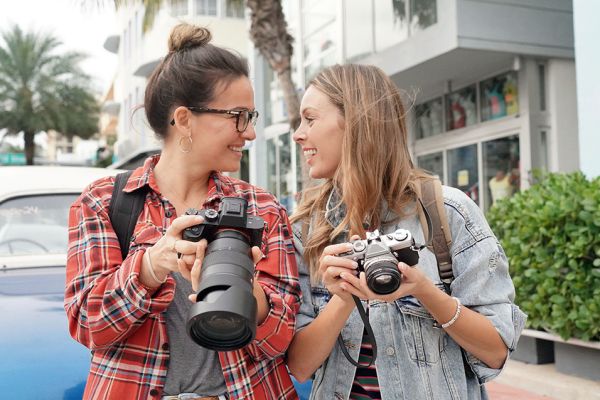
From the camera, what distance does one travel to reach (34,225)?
3.76 meters

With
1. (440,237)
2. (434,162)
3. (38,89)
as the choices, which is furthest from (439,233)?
(38,89)

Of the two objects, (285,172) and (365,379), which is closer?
(365,379)

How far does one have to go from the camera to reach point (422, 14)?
395 inches

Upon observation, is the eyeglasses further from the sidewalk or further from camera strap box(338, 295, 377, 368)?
the sidewalk

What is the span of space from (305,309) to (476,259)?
532 millimetres

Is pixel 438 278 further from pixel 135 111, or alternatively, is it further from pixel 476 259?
pixel 135 111

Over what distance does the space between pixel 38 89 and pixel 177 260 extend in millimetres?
31812

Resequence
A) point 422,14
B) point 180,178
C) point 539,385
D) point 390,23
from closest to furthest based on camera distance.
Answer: point 180,178
point 539,385
point 422,14
point 390,23

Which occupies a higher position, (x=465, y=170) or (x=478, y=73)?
(x=478, y=73)

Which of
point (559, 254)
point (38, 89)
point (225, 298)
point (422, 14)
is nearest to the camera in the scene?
point (225, 298)

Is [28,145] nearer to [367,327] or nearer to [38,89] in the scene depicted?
[38,89]

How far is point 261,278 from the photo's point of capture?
1860 mm

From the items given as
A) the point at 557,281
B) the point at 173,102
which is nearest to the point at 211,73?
the point at 173,102

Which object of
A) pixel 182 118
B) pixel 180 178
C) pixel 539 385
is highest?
pixel 182 118
